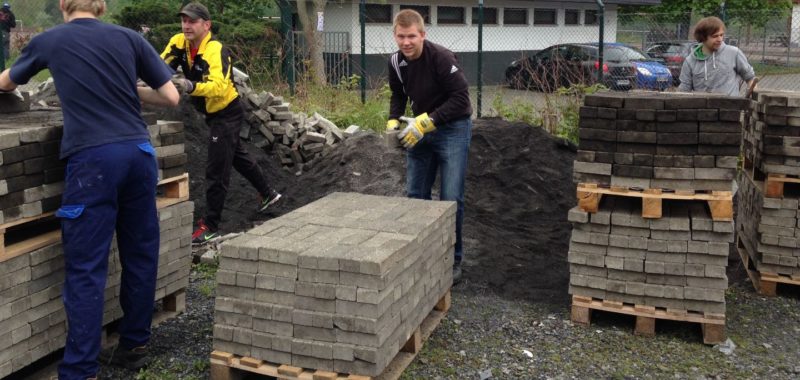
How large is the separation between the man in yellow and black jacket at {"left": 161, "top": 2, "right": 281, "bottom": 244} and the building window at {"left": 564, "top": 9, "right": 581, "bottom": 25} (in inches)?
971

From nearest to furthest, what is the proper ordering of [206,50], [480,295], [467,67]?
1. [480,295]
2. [206,50]
3. [467,67]

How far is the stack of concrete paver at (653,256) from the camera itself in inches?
207

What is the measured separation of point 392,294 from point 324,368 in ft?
1.78

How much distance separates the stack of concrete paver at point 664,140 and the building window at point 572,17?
25701mm

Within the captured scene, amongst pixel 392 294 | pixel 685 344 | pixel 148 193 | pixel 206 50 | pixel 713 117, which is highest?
pixel 206 50

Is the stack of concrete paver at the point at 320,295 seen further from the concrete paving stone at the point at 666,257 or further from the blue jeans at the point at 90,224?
the concrete paving stone at the point at 666,257

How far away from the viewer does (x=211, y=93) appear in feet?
23.0

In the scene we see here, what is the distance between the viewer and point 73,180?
13.9 feet

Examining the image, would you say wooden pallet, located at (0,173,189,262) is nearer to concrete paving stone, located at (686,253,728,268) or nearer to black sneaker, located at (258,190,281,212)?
black sneaker, located at (258,190,281,212)

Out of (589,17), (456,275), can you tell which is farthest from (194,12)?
(589,17)

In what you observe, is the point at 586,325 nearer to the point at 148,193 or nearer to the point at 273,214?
the point at 148,193

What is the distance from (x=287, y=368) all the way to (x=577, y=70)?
8891 millimetres

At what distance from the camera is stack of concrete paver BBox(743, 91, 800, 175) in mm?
6043

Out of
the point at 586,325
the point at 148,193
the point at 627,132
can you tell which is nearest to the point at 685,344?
the point at 586,325
